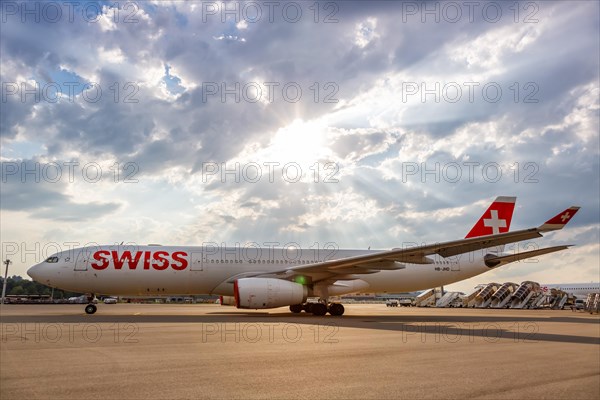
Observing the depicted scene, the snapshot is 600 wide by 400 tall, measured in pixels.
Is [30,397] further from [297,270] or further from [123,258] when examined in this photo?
[123,258]

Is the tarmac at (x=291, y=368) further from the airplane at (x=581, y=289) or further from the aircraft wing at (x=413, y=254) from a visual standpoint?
the airplane at (x=581, y=289)

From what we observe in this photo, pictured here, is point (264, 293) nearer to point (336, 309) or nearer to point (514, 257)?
point (336, 309)

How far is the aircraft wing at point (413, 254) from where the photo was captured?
18.7m

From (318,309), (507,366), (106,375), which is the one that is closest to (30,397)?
(106,375)

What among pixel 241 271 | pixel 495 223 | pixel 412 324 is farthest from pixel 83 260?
pixel 495 223

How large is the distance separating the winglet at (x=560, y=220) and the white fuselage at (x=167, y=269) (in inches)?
285

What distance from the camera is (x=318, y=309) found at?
2441 centimetres

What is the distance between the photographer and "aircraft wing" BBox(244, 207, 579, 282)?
18.7 metres

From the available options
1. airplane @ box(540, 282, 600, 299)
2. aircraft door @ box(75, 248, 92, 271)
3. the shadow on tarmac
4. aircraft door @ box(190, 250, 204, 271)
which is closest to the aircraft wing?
the shadow on tarmac

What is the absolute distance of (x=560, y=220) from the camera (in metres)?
18.2

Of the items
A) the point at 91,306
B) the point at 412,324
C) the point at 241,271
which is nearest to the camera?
the point at 412,324

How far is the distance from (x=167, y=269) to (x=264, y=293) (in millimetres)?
6004

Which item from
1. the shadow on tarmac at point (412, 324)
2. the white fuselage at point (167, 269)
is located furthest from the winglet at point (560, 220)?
the white fuselage at point (167, 269)

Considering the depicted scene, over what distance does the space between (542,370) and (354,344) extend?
4.01m
